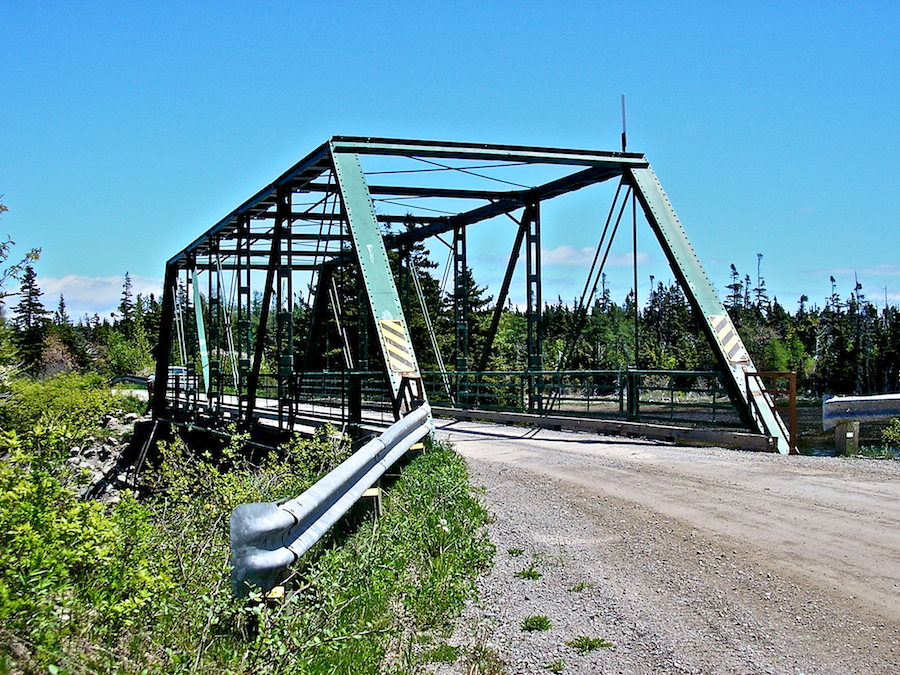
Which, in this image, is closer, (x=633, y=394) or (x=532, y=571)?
(x=532, y=571)

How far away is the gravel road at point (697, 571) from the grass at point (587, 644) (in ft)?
0.10

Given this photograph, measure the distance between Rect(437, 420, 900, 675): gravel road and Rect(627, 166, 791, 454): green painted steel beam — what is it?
3186 millimetres

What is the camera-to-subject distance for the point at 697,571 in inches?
238

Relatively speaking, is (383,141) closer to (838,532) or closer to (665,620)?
(838,532)

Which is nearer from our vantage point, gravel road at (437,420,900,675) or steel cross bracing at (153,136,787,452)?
gravel road at (437,420,900,675)

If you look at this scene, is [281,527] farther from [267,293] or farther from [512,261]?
[512,261]

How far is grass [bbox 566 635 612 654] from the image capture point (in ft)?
15.6

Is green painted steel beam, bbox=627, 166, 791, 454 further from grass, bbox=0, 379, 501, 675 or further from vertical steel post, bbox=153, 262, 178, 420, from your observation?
vertical steel post, bbox=153, 262, 178, 420

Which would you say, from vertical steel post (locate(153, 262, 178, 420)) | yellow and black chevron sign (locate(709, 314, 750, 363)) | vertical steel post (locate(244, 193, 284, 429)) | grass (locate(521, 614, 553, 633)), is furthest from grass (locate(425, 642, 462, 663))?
vertical steel post (locate(153, 262, 178, 420))

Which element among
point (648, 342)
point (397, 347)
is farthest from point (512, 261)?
point (648, 342)

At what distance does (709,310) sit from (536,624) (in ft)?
36.2

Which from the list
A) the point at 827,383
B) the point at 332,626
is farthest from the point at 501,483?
the point at 827,383

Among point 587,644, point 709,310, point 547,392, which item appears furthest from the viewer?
point 547,392

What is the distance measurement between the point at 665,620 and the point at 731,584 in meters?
0.82
